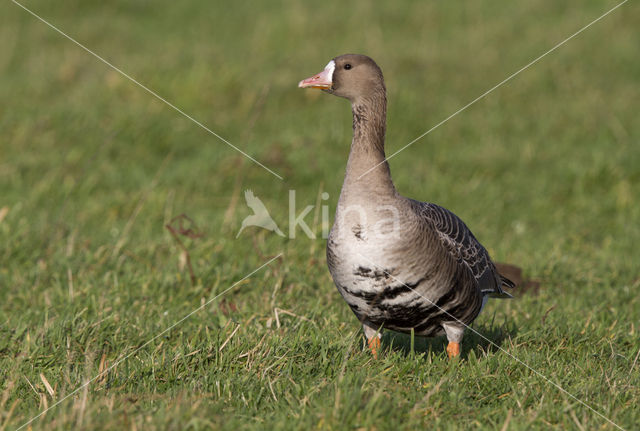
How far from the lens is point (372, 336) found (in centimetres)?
440

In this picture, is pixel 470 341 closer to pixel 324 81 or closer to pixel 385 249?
pixel 385 249

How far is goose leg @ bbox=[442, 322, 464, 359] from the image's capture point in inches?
170

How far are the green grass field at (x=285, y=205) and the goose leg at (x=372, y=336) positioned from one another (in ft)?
0.31

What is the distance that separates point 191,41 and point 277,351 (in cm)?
894

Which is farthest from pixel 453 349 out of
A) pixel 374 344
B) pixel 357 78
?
pixel 357 78

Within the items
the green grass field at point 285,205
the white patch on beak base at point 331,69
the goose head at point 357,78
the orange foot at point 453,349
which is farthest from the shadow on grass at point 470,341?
the white patch on beak base at point 331,69

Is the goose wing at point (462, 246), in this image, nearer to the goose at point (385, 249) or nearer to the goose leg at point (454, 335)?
the goose at point (385, 249)

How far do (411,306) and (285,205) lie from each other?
3.99 meters

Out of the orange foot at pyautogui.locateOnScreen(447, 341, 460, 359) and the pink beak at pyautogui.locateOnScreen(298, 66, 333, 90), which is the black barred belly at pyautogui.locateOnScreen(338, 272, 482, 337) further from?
the pink beak at pyautogui.locateOnScreen(298, 66, 333, 90)

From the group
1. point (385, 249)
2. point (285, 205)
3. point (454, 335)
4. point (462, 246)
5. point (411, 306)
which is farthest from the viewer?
point (285, 205)

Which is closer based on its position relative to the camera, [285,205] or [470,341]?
[470,341]

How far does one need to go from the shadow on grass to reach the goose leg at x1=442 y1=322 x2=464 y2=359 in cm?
18

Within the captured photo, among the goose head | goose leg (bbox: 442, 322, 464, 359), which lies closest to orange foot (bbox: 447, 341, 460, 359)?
goose leg (bbox: 442, 322, 464, 359)

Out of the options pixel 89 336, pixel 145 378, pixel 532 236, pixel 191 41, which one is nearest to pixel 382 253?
pixel 145 378
